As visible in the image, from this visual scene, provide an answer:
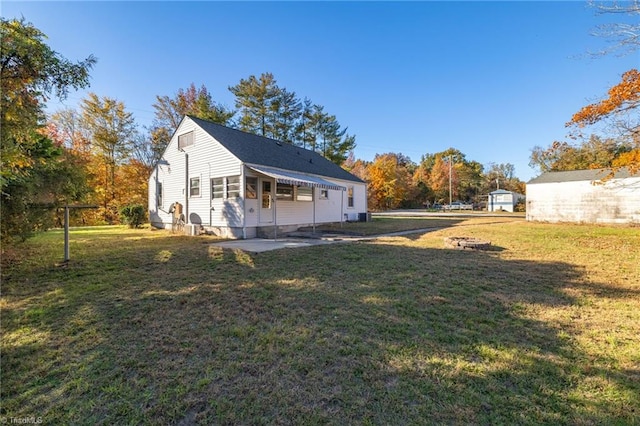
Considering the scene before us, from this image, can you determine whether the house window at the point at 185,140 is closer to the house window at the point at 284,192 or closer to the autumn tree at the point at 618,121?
the house window at the point at 284,192

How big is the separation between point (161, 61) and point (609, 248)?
66.7 ft

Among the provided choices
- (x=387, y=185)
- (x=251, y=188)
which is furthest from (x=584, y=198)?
(x=387, y=185)

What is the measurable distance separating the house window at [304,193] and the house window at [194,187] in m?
4.62

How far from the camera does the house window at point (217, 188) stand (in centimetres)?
1182

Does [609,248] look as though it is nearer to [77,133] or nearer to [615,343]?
[615,343]

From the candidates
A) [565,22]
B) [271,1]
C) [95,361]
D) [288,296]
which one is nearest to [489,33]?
[565,22]

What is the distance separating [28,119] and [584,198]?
24.4 meters

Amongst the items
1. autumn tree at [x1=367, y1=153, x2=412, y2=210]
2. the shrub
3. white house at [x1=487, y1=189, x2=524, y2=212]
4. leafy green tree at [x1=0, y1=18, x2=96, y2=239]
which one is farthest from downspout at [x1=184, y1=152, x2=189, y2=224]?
white house at [x1=487, y1=189, x2=524, y2=212]

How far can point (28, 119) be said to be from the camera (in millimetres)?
3957

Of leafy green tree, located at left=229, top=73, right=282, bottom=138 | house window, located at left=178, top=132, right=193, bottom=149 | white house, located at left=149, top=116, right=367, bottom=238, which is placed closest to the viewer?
white house, located at left=149, top=116, right=367, bottom=238

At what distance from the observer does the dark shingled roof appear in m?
12.0

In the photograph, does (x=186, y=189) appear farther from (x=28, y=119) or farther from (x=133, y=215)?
(x=28, y=119)

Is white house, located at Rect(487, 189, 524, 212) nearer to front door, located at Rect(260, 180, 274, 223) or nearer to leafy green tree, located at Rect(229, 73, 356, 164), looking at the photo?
leafy green tree, located at Rect(229, 73, 356, 164)

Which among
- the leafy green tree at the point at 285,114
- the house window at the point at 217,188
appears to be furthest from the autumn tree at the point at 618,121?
the leafy green tree at the point at 285,114
